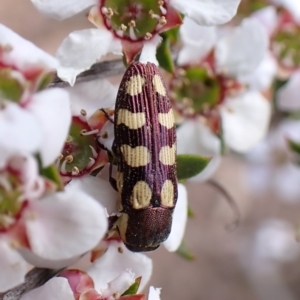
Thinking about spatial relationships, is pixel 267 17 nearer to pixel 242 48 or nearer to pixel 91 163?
pixel 242 48

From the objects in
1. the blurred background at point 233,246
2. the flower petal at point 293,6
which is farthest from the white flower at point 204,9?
the blurred background at point 233,246

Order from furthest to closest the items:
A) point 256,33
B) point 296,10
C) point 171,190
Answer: point 296,10
point 256,33
point 171,190

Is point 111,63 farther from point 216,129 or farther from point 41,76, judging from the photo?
point 216,129

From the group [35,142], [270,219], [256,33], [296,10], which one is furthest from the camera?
[270,219]

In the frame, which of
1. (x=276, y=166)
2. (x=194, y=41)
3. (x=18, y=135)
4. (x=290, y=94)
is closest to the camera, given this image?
(x=18, y=135)

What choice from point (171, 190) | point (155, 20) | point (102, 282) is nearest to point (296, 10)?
point (155, 20)

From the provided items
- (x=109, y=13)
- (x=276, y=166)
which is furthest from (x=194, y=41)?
(x=276, y=166)
